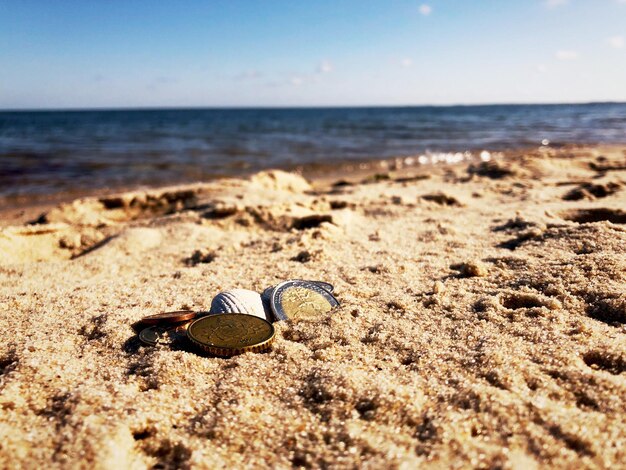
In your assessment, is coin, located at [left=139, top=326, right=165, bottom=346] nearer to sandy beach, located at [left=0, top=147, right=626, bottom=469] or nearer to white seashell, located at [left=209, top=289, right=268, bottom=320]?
sandy beach, located at [left=0, top=147, right=626, bottom=469]

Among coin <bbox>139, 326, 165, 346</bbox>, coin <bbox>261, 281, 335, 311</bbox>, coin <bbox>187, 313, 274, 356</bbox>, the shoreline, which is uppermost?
the shoreline

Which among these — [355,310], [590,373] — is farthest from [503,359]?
[355,310]

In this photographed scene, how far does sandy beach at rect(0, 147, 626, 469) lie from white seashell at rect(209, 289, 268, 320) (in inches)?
6.2

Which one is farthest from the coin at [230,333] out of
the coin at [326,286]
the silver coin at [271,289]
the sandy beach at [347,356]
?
the coin at [326,286]

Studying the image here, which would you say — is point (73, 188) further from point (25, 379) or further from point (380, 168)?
point (25, 379)

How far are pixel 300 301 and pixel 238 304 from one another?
1.37 ft

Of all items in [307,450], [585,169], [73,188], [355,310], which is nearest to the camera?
[307,450]

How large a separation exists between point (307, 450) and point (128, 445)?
678mm

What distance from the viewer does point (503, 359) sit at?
6.54 feet

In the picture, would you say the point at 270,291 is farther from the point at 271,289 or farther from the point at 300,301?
the point at 300,301

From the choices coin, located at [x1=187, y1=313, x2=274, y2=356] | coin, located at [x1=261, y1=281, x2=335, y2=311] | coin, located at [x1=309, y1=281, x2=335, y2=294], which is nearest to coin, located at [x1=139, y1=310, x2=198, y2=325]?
coin, located at [x1=187, y1=313, x2=274, y2=356]

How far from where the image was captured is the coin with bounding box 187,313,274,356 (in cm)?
219

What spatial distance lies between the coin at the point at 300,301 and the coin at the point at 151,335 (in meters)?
0.67

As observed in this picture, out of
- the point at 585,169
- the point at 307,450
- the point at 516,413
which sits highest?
the point at 585,169
